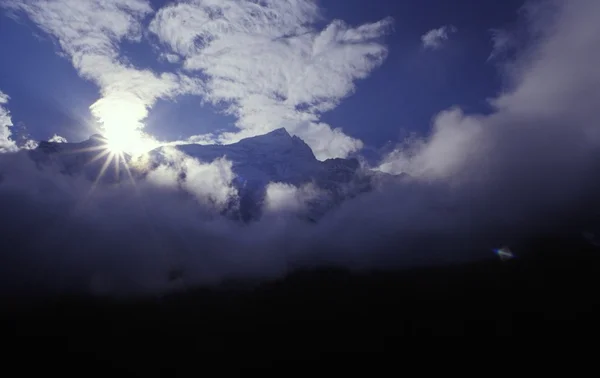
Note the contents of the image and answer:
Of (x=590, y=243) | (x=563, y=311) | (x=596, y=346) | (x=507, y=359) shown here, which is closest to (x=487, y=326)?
(x=507, y=359)

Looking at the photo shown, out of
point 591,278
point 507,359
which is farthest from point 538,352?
point 591,278

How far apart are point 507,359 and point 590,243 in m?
74.4

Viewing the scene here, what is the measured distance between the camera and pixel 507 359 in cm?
17662

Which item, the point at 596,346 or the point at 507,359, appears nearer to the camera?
the point at 596,346

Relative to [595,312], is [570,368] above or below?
below

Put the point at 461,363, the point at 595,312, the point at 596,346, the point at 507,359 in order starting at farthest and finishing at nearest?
the point at 461,363 < the point at 507,359 < the point at 595,312 < the point at 596,346

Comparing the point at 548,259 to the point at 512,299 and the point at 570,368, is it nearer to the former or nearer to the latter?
the point at 512,299

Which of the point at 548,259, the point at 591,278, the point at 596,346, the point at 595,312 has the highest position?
the point at 548,259

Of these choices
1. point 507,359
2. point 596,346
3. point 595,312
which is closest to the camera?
point 596,346

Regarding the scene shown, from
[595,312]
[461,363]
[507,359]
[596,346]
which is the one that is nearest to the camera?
[596,346]

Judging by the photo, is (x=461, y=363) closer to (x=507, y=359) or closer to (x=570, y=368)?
(x=507, y=359)

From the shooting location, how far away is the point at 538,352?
17000 centimetres

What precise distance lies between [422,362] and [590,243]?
11177 centimetres

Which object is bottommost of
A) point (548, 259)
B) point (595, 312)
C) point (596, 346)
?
point (596, 346)
